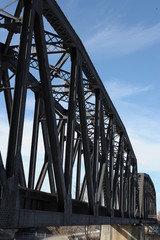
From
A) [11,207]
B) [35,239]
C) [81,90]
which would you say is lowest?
[35,239]

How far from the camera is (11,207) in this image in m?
8.46

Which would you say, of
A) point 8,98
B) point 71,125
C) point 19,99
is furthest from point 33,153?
point 19,99

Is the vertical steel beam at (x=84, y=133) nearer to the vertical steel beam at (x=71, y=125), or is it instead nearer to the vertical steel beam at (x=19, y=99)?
the vertical steel beam at (x=71, y=125)

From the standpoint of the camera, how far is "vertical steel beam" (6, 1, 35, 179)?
8.59m

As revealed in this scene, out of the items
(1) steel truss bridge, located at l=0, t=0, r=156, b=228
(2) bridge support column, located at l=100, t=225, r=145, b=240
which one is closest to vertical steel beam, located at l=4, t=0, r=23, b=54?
(1) steel truss bridge, located at l=0, t=0, r=156, b=228

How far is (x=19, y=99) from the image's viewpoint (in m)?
9.08

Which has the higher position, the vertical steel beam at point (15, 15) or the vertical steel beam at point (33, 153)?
the vertical steel beam at point (15, 15)

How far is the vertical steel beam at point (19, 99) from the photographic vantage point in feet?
28.2

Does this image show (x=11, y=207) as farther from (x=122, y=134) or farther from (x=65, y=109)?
(x=122, y=134)

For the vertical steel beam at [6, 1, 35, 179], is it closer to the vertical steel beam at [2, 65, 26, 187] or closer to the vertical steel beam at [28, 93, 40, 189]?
the vertical steel beam at [2, 65, 26, 187]

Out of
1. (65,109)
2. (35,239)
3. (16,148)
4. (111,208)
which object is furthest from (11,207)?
(35,239)

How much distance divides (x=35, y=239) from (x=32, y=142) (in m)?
39.8

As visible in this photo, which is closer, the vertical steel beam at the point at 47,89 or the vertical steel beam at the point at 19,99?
the vertical steel beam at the point at 19,99

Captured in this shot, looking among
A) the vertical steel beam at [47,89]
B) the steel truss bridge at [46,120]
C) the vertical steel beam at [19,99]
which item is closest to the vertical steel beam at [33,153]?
the steel truss bridge at [46,120]
